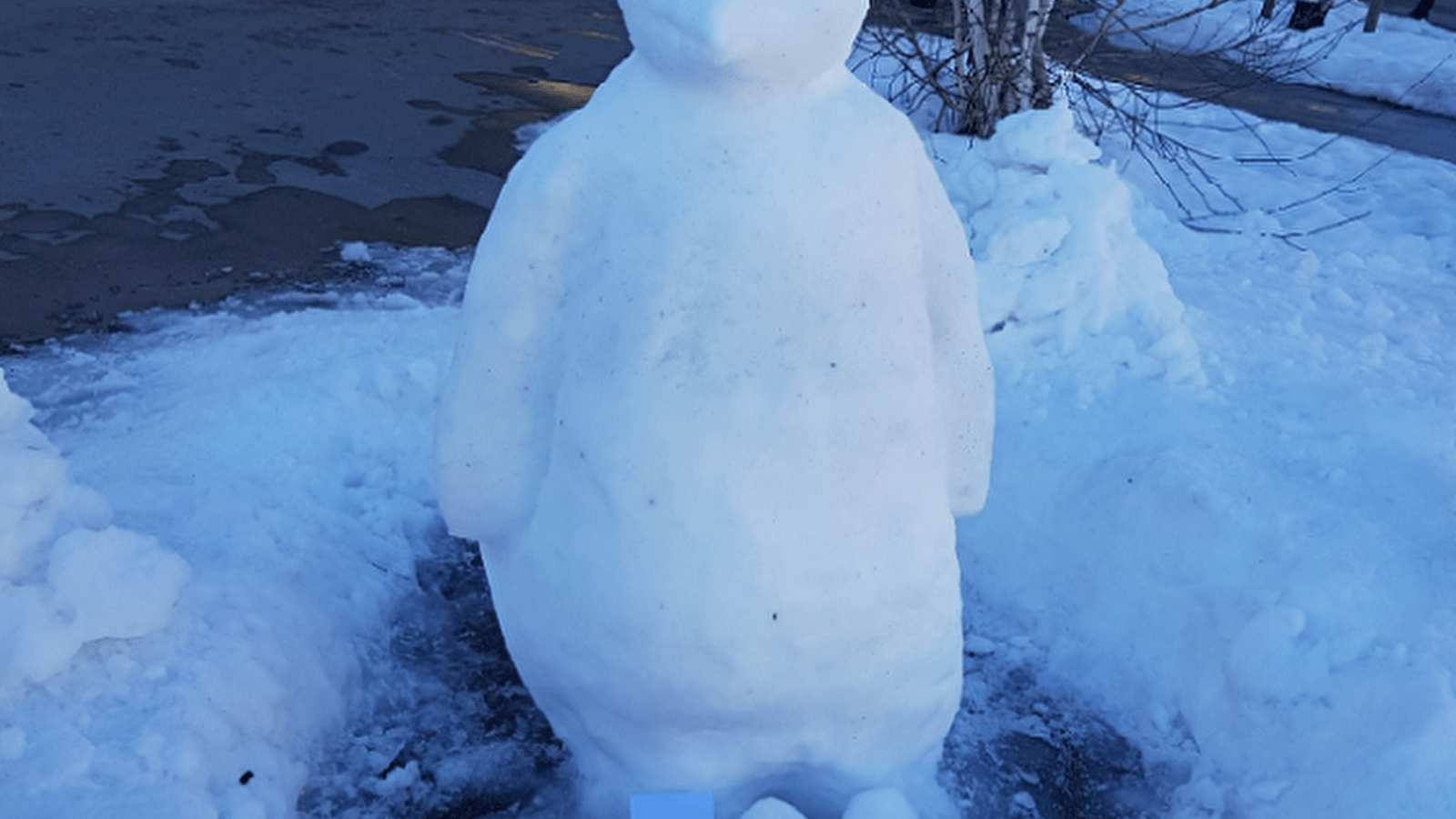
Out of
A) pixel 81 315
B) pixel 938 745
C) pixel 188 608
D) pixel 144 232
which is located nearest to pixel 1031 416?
pixel 938 745

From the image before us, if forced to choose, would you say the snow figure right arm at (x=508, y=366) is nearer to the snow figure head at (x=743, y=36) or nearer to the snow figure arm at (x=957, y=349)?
the snow figure head at (x=743, y=36)

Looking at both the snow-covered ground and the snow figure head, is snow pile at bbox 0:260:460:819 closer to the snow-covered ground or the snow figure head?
the snow-covered ground

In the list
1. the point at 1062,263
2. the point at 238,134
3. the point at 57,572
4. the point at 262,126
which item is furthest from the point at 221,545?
the point at 262,126

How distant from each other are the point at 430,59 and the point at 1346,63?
26.6 feet

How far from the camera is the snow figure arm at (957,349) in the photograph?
2088 millimetres

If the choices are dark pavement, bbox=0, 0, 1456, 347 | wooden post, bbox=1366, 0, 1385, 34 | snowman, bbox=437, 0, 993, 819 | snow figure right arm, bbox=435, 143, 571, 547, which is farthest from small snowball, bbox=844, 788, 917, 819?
wooden post, bbox=1366, 0, 1385, 34

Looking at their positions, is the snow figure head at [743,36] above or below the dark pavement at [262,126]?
above

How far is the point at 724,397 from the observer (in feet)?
6.27

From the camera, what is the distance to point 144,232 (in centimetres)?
526

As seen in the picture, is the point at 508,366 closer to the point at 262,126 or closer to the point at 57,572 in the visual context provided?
the point at 57,572

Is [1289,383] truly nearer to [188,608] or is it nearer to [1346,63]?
[188,608]

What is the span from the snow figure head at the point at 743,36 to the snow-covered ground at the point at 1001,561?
138 cm

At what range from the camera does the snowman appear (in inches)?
74.1

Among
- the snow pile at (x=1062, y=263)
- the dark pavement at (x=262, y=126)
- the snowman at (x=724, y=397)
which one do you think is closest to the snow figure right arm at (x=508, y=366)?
the snowman at (x=724, y=397)
